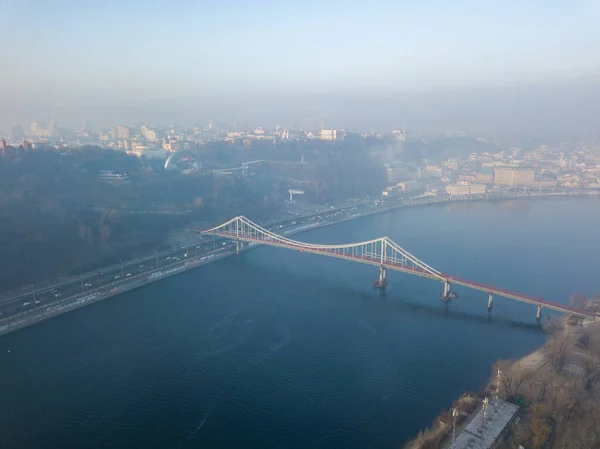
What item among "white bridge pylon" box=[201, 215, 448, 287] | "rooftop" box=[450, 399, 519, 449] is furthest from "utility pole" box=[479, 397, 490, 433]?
"white bridge pylon" box=[201, 215, 448, 287]

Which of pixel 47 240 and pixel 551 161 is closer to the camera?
pixel 47 240

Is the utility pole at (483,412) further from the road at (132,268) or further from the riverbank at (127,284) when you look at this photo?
the road at (132,268)

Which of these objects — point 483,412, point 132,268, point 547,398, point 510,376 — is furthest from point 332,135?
point 483,412

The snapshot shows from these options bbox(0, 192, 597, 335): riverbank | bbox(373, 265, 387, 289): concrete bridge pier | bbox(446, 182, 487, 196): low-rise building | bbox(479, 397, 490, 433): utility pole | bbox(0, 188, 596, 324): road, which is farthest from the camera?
bbox(446, 182, 487, 196): low-rise building

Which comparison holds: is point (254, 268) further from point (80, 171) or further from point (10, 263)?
point (80, 171)

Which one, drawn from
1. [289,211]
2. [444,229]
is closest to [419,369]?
[444,229]

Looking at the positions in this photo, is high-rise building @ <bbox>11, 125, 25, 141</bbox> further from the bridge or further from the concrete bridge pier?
the concrete bridge pier

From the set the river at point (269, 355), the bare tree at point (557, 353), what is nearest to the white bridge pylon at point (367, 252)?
the river at point (269, 355)
